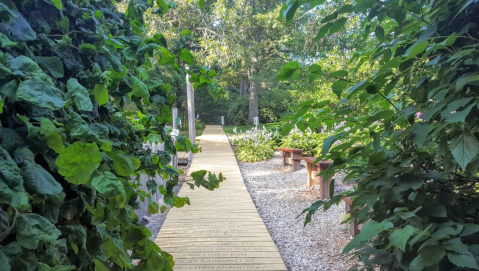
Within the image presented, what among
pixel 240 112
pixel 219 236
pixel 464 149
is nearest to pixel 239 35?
pixel 240 112

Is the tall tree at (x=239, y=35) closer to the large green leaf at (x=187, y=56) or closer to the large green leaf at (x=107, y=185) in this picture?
the large green leaf at (x=187, y=56)

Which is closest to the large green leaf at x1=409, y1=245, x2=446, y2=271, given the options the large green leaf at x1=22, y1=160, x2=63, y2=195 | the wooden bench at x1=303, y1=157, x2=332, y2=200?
the large green leaf at x1=22, y1=160, x2=63, y2=195

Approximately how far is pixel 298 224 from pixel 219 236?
1.63m

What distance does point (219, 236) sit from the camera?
4.01 metres

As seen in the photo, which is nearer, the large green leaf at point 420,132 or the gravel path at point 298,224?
the large green leaf at point 420,132

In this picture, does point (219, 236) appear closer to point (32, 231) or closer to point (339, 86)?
point (339, 86)

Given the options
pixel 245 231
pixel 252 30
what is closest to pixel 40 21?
pixel 245 231

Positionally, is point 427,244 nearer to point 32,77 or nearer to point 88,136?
point 88,136

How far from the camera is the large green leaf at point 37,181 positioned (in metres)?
0.55

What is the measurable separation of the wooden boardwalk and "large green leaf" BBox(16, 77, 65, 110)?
2.90 meters

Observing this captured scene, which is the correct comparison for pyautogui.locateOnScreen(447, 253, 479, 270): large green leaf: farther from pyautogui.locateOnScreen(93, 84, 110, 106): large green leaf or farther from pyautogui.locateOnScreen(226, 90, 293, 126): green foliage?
pyautogui.locateOnScreen(226, 90, 293, 126): green foliage

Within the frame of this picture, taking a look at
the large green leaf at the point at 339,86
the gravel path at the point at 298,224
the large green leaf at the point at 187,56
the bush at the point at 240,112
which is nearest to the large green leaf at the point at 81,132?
the large green leaf at the point at 187,56

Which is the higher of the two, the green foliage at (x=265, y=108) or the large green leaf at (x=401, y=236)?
the green foliage at (x=265, y=108)

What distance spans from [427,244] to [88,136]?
0.80 metres
